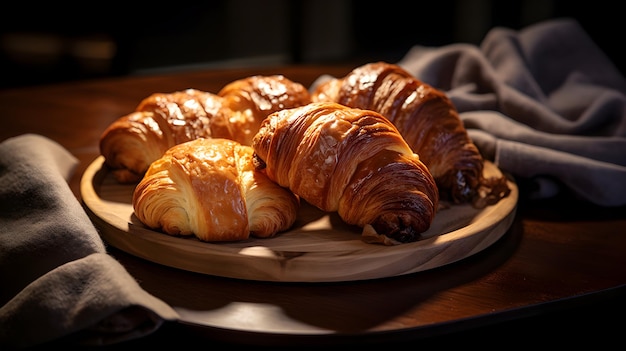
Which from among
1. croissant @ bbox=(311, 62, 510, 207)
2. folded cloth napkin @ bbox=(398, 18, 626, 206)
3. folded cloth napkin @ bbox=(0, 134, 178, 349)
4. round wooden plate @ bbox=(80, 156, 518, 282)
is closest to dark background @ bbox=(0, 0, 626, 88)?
folded cloth napkin @ bbox=(398, 18, 626, 206)

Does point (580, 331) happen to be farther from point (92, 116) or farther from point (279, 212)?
point (92, 116)

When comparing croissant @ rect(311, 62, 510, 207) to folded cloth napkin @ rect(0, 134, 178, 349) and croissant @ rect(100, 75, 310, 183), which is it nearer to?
croissant @ rect(100, 75, 310, 183)

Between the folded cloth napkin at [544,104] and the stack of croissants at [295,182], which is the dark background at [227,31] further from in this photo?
the stack of croissants at [295,182]

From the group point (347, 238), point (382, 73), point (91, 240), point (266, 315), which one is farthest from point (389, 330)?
point (382, 73)

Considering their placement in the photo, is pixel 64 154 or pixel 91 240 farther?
pixel 64 154

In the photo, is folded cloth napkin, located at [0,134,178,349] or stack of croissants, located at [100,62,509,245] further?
stack of croissants, located at [100,62,509,245]

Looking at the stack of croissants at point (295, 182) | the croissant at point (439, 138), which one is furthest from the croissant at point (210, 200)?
the croissant at point (439, 138)
